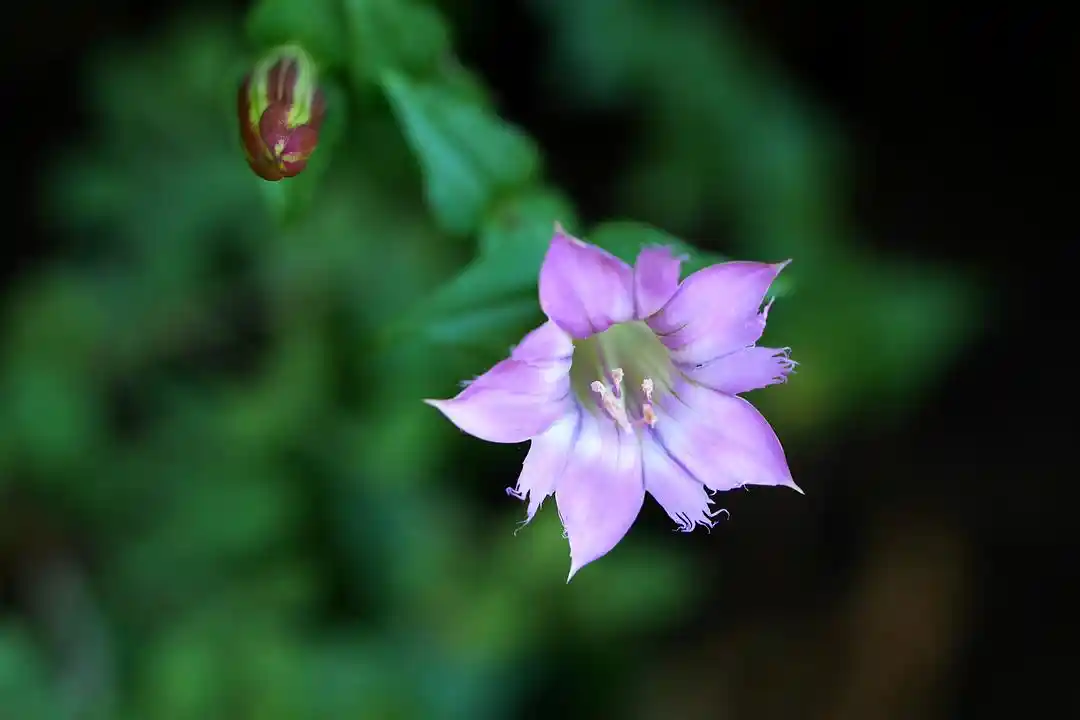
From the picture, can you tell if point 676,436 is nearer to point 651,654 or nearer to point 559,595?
point 559,595

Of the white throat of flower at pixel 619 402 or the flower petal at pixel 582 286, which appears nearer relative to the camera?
the flower petal at pixel 582 286

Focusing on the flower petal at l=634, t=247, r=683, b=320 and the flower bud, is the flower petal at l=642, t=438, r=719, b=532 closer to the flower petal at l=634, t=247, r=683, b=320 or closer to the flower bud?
the flower petal at l=634, t=247, r=683, b=320

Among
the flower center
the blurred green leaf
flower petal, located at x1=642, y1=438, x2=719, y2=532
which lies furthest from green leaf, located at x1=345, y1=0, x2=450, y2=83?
the blurred green leaf

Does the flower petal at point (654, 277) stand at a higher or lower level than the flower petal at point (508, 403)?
higher

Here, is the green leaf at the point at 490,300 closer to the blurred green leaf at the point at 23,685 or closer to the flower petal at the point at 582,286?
the flower petal at the point at 582,286

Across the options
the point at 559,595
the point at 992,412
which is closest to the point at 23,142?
the point at 559,595

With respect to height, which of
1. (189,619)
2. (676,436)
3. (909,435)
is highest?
(909,435)

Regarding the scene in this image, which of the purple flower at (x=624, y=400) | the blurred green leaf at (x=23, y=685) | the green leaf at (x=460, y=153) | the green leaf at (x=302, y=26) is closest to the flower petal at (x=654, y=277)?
the purple flower at (x=624, y=400)
